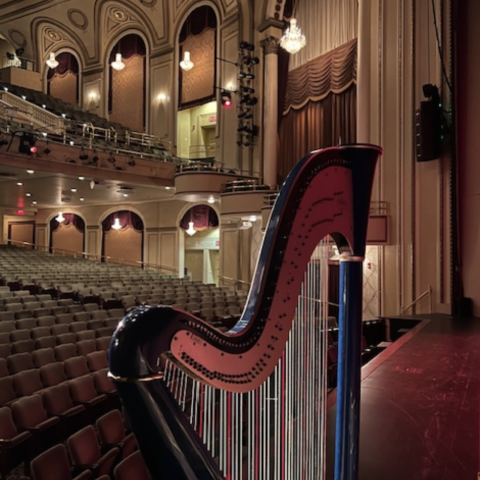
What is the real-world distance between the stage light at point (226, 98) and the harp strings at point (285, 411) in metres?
12.3

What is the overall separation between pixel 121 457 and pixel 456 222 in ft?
19.5

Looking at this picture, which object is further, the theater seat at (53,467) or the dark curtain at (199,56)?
the dark curtain at (199,56)

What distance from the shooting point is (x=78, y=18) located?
1834 centimetres

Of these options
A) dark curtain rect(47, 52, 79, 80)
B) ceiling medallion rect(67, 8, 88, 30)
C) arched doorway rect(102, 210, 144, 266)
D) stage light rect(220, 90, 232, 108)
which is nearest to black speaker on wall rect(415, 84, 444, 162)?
stage light rect(220, 90, 232, 108)

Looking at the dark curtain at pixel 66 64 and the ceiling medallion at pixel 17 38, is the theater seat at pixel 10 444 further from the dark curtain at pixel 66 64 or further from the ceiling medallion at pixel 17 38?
the ceiling medallion at pixel 17 38

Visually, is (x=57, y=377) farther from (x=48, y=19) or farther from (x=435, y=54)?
(x=48, y=19)

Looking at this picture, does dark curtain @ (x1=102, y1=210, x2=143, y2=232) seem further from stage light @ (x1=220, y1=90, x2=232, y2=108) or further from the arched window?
stage light @ (x1=220, y1=90, x2=232, y2=108)

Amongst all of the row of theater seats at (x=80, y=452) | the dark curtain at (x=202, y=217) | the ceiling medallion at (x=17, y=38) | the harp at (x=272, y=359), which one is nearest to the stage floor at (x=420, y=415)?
the harp at (x=272, y=359)

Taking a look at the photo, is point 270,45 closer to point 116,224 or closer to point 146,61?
point 146,61

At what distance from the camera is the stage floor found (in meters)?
1.99

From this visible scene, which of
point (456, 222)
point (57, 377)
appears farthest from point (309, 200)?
point (456, 222)

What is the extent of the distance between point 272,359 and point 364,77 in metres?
8.41

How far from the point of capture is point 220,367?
93cm

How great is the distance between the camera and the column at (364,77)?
852cm
